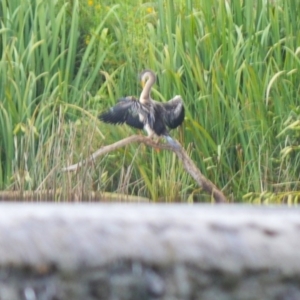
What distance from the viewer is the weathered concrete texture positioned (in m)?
0.76

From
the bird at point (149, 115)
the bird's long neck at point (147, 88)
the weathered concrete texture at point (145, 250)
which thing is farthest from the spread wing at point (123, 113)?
the weathered concrete texture at point (145, 250)

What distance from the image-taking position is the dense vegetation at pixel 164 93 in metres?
3.39

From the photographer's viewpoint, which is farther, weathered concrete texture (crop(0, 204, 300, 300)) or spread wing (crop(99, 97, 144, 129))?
spread wing (crop(99, 97, 144, 129))

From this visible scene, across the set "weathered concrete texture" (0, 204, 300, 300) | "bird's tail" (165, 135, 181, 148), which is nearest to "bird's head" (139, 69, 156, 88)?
"bird's tail" (165, 135, 181, 148)

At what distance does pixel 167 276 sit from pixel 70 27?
11.7 ft

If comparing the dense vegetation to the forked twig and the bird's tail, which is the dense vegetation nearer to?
the forked twig

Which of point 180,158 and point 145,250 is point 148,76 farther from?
point 145,250

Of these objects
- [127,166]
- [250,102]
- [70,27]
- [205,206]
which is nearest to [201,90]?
[250,102]

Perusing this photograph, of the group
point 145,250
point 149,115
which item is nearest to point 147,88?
point 149,115

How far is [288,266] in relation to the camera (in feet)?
2.54

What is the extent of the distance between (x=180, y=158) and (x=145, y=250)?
245 centimetres

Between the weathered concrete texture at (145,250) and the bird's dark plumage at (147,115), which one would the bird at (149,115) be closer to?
the bird's dark plumage at (147,115)

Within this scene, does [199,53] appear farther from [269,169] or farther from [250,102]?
[269,169]

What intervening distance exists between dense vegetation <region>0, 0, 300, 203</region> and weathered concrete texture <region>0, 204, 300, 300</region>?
2.29 meters
